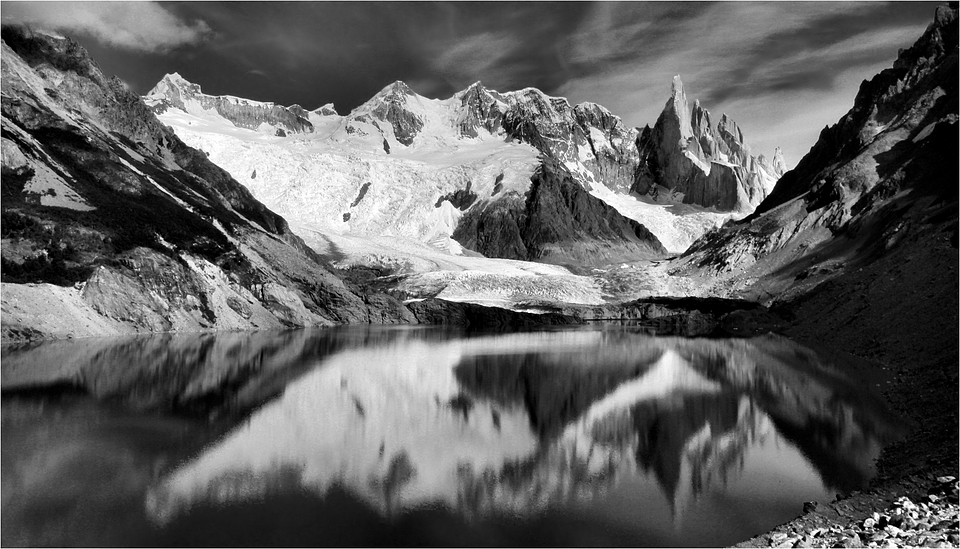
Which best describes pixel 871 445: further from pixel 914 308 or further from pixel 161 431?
pixel 914 308

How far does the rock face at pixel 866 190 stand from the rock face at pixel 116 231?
61966mm

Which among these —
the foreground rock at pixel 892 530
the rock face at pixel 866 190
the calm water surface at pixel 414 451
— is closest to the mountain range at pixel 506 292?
the calm water surface at pixel 414 451

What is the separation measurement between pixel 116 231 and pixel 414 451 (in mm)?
61764

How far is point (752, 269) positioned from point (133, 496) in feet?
394

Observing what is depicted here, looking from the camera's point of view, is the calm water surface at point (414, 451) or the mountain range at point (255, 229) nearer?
the calm water surface at point (414, 451)

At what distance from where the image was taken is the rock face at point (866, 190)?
302 ft

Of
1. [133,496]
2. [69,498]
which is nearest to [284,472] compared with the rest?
[133,496]

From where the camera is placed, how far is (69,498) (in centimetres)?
1652

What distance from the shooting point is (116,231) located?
7225 centimetres

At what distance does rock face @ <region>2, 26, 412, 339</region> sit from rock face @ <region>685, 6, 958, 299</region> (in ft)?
203

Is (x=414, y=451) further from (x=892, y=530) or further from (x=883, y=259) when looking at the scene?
(x=883, y=259)

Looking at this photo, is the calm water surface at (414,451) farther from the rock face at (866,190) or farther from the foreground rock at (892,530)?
the rock face at (866,190)

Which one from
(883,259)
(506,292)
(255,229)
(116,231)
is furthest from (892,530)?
(506,292)

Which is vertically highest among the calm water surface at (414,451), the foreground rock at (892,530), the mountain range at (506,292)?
the mountain range at (506,292)
